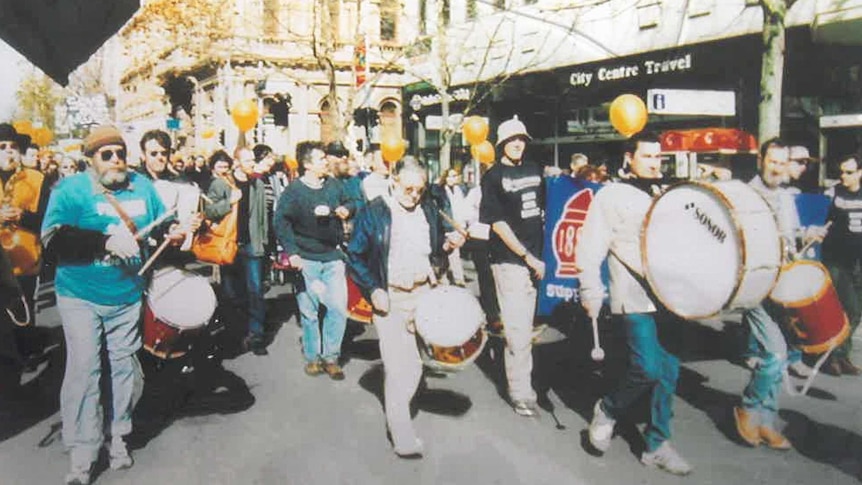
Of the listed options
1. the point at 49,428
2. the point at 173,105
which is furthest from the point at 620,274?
the point at 173,105

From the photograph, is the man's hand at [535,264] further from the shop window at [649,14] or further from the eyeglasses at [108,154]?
the shop window at [649,14]

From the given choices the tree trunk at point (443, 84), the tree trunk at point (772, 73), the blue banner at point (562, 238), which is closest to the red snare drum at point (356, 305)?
the blue banner at point (562, 238)

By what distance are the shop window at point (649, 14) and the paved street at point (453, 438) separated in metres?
9.90

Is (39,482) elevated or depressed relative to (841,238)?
depressed

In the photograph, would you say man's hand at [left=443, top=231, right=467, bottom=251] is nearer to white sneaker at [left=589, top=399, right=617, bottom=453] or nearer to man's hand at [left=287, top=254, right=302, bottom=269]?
man's hand at [left=287, top=254, right=302, bottom=269]

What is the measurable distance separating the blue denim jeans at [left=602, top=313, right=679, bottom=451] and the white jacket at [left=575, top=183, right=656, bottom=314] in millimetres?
116

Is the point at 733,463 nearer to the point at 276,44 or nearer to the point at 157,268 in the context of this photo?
the point at 157,268

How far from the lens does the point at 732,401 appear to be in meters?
5.43

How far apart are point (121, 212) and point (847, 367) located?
545cm

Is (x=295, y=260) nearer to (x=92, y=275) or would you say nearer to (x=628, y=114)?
(x=92, y=275)

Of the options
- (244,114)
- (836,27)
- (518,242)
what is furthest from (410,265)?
(836,27)

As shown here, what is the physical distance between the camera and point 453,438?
15.5 ft

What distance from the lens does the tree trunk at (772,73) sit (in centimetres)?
774

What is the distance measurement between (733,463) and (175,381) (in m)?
4.22
